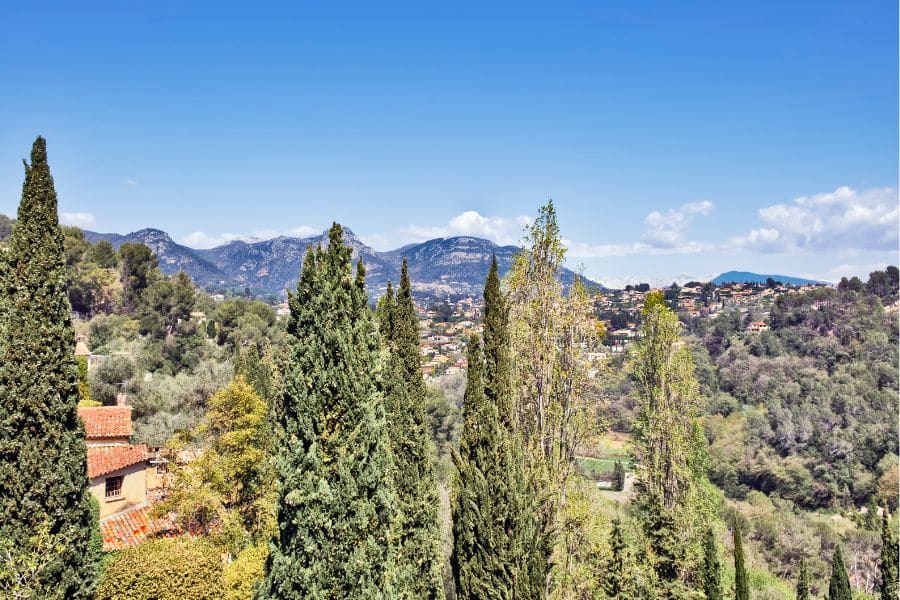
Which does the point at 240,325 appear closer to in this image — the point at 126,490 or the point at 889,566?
the point at 126,490

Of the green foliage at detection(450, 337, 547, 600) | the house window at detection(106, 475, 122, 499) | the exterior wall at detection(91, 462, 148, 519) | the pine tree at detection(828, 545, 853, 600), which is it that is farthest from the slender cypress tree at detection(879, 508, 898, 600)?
the house window at detection(106, 475, 122, 499)

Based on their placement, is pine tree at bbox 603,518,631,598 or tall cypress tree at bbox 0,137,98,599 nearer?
tall cypress tree at bbox 0,137,98,599

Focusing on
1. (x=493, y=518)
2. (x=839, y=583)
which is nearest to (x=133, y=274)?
(x=493, y=518)

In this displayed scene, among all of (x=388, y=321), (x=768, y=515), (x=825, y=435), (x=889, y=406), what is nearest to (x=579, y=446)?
(x=388, y=321)

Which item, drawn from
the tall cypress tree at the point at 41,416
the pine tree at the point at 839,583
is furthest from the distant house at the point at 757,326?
the tall cypress tree at the point at 41,416

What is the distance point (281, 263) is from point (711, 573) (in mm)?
149428

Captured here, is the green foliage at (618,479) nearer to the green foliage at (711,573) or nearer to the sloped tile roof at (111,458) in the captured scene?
the green foliage at (711,573)

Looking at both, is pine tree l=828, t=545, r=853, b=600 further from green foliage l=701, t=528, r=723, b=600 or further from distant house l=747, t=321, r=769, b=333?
distant house l=747, t=321, r=769, b=333

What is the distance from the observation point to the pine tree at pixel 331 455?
20.5 ft

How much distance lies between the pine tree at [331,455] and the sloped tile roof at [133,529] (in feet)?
37.5

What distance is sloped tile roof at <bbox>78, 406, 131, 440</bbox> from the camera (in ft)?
63.1

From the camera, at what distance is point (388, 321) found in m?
13.5

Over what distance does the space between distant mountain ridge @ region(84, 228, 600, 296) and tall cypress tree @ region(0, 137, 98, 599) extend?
128793mm

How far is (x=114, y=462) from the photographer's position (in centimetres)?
1791
